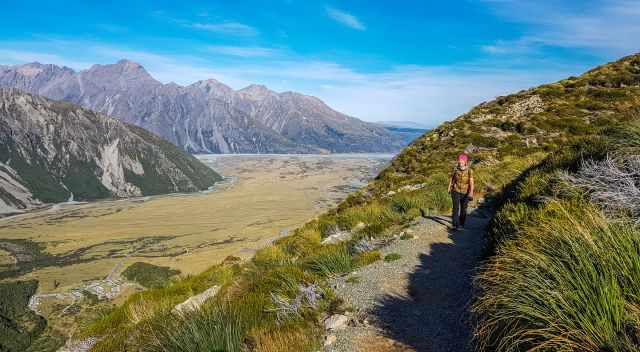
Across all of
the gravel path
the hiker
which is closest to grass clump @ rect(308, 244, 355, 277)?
the gravel path

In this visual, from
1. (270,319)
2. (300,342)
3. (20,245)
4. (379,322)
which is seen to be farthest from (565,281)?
(20,245)

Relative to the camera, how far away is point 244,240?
510 feet

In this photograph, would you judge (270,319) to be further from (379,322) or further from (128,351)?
(128,351)

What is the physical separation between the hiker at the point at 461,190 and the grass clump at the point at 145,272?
109 metres

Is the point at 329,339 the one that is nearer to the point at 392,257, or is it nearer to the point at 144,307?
the point at 392,257

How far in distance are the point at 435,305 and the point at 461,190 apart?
6.91 metres

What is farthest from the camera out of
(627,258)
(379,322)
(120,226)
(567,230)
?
(120,226)

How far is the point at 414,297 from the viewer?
8.60m

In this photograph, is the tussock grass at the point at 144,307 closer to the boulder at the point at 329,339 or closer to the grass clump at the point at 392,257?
the boulder at the point at 329,339

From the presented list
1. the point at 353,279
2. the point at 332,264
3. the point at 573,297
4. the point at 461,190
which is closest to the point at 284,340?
the point at 353,279

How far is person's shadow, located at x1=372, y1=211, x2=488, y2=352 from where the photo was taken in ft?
21.9

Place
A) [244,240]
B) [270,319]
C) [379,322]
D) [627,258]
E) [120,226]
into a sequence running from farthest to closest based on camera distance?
[120,226] < [244,240] < [270,319] < [379,322] < [627,258]

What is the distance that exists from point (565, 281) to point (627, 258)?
0.74 meters

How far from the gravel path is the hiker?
1.09 m
